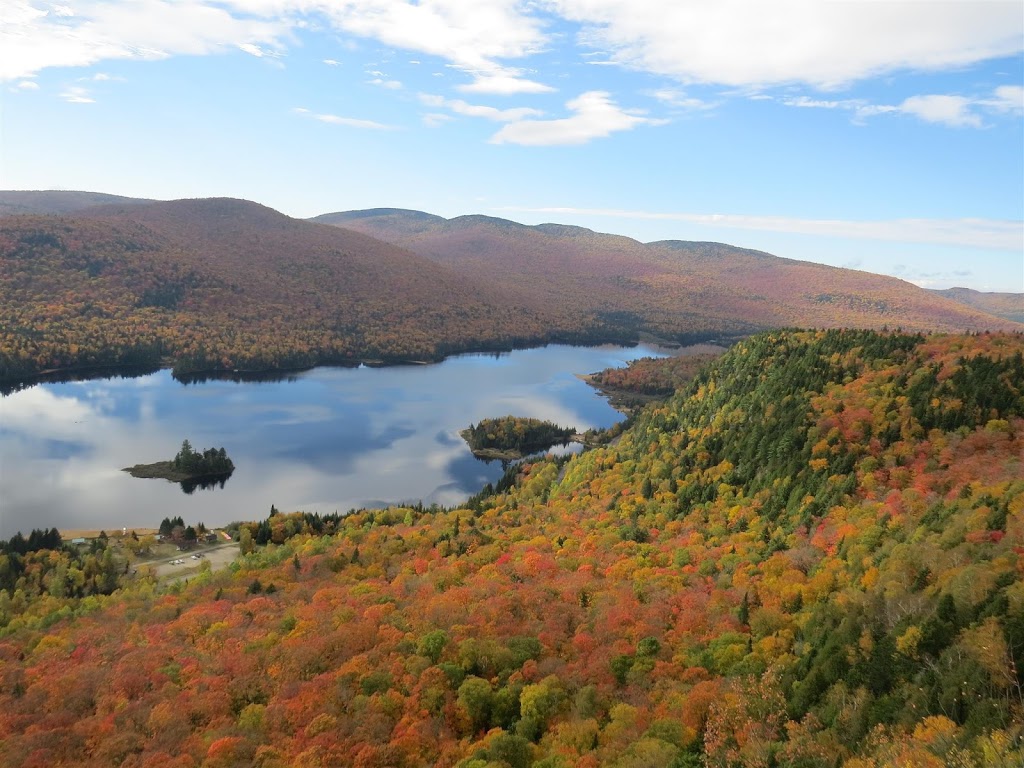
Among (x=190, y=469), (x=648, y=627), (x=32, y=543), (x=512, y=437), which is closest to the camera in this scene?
(x=648, y=627)

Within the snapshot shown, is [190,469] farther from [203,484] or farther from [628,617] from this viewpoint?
[628,617]

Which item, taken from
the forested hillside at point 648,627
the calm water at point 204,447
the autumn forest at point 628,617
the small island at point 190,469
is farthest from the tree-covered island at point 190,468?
the forested hillside at point 648,627

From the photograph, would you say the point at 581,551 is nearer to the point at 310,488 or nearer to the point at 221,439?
the point at 310,488

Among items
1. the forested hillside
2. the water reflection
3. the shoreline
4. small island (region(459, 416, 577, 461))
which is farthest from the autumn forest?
small island (region(459, 416, 577, 461))

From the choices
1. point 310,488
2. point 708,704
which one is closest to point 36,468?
point 310,488

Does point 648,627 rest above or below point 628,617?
above

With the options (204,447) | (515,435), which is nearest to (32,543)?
(204,447)

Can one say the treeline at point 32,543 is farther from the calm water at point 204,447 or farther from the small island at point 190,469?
the small island at point 190,469

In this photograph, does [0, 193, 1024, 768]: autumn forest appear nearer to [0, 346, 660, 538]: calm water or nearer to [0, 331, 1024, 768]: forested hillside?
[0, 331, 1024, 768]: forested hillside
